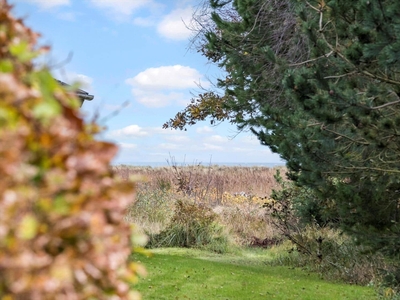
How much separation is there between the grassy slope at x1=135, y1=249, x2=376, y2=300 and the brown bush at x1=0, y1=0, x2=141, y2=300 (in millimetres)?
4865

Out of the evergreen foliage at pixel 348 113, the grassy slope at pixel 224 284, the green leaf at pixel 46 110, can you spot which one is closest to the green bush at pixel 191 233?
the grassy slope at pixel 224 284

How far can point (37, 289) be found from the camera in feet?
3.67

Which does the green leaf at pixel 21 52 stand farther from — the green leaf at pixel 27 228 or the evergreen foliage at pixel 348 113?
the evergreen foliage at pixel 348 113

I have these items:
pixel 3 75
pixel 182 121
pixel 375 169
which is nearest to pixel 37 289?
pixel 3 75

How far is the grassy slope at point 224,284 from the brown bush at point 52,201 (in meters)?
4.86

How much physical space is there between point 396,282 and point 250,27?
4.61 meters

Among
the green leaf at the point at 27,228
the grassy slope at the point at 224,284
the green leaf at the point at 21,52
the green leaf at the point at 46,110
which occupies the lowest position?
the grassy slope at the point at 224,284

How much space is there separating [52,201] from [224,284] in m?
5.93

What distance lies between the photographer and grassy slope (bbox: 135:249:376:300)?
6.22m

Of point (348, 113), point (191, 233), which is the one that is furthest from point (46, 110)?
point (191, 233)

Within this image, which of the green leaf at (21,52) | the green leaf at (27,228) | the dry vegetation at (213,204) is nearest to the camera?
the green leaf at (27,228)

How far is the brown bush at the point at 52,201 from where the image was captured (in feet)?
3.67

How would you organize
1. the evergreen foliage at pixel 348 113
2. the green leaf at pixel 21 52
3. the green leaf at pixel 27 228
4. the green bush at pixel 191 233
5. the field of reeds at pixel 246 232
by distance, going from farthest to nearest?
the green bush at pixel 191 233, the field of reeds at pixel 246 232, the evergreen foliage at pixel 348 113, the green leaf at pixel 21 52, the green leaf at pixel 27 228

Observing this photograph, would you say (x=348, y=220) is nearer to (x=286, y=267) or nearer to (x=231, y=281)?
(x=231, y=281)
